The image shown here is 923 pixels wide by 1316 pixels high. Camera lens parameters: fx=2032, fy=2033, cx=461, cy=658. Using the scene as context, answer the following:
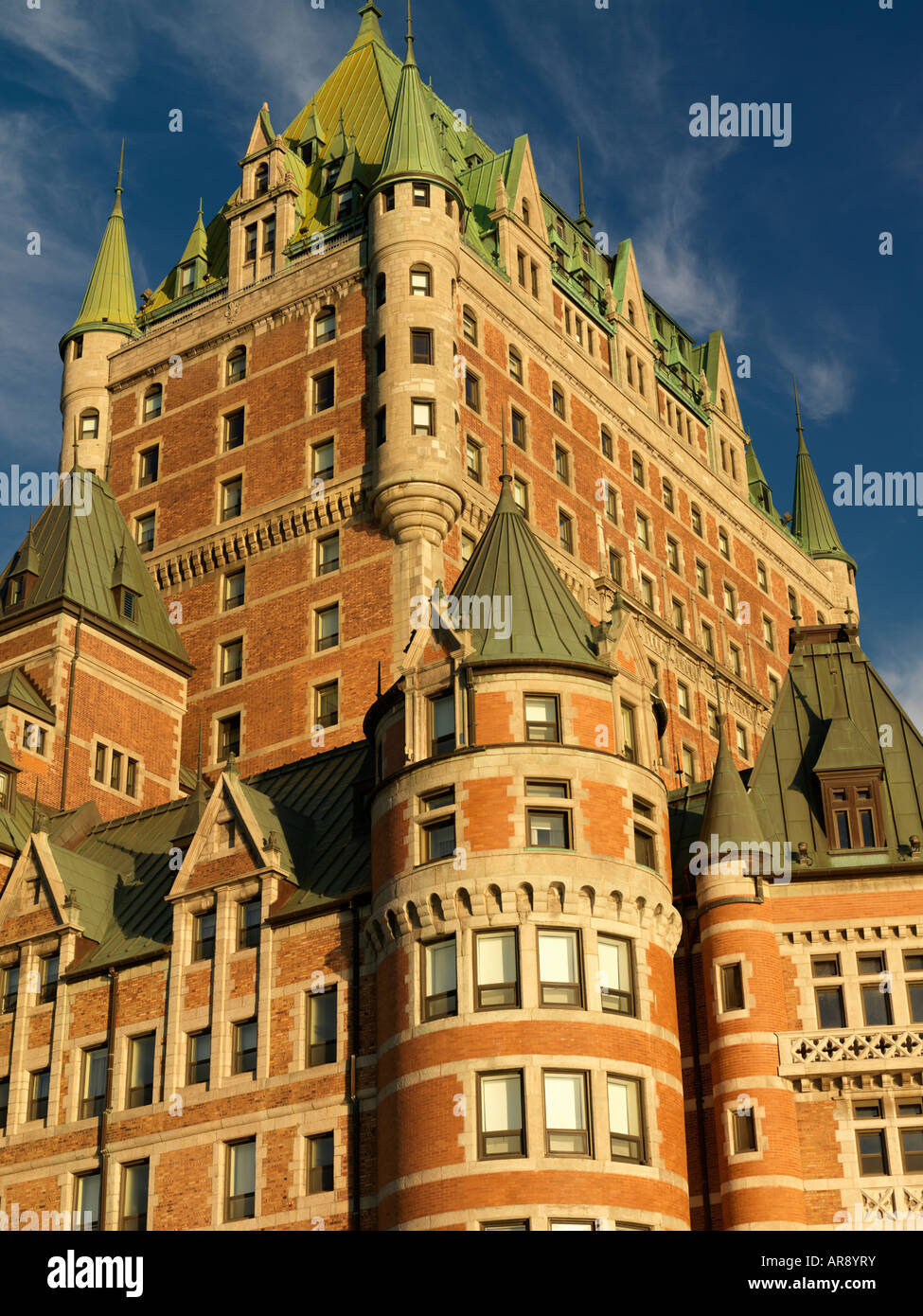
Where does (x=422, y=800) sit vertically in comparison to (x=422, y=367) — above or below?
below

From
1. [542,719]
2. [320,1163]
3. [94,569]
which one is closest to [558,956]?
[542,719]

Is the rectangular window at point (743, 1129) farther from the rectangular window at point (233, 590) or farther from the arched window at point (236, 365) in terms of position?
the arched window at point (236, 365)

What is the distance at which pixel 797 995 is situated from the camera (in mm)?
51312

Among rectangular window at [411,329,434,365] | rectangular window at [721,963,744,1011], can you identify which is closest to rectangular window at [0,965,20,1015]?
rectangular window at [721,963,744,1011]

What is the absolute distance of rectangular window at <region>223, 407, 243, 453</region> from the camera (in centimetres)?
8688

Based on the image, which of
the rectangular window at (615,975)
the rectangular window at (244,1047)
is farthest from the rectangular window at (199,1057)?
the rectangular window at (615,975)

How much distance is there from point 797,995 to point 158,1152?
17.1 m

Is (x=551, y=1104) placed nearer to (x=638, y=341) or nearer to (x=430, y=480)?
(x=430, y=480)

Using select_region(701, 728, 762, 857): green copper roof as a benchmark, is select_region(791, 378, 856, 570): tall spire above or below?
above

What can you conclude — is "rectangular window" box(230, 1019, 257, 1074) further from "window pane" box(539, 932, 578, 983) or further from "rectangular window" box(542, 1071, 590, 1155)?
"rectangular window" box(542, 1071, 590, 1155)

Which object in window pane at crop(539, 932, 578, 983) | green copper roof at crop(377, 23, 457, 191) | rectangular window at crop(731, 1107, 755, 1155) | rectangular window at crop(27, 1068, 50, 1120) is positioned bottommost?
rectangular window at crop(731, 1107, 755, 1155)

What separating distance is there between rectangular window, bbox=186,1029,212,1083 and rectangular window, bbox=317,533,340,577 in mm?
29881

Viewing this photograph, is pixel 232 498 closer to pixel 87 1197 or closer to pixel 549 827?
pixel 87 1197
